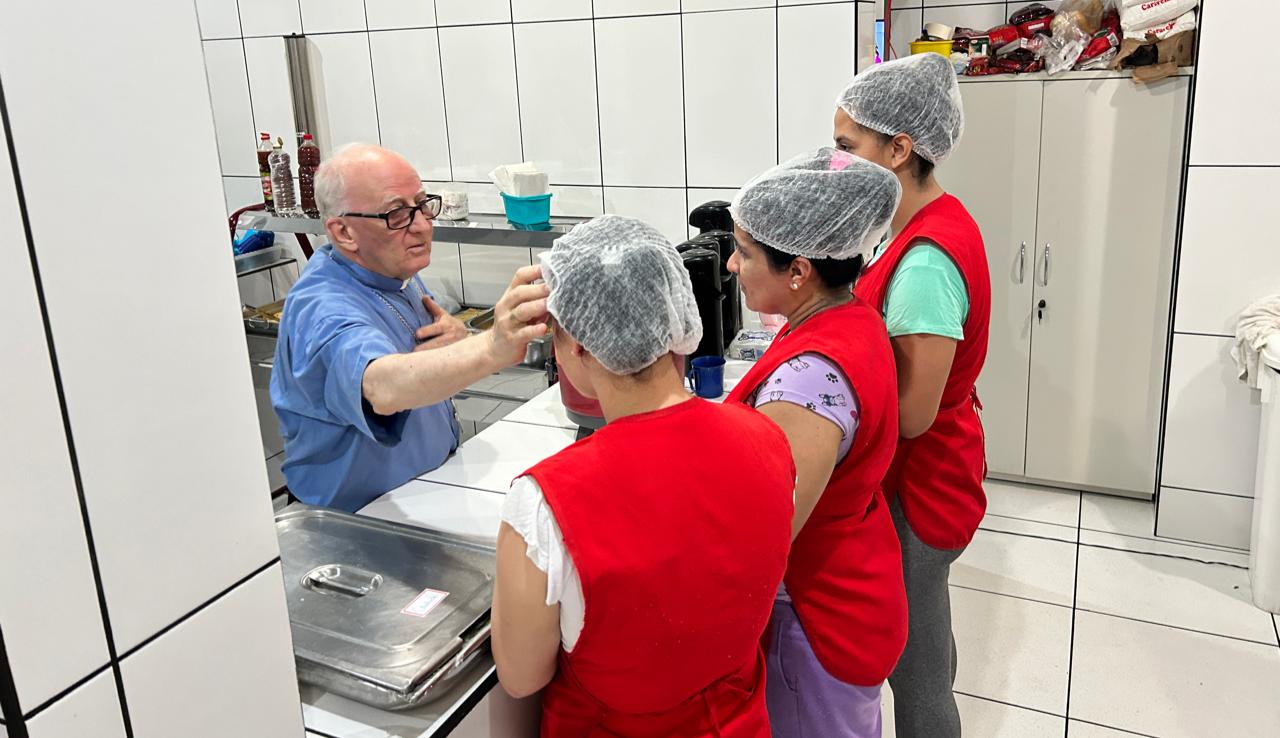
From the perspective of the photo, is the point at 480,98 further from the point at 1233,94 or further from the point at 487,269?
the point at 1233,94

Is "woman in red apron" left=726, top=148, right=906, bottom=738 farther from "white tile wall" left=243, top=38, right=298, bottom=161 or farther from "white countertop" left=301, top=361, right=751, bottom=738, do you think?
"white tile wall" left=243, top=38, right=298, bottom=161

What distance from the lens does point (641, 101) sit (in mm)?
2828

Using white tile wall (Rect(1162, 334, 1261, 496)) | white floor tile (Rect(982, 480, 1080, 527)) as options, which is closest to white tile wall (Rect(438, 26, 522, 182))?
white floor tile (Rect(982, 480, 1080, 527))

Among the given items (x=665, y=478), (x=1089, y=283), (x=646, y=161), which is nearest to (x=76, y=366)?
(x=665, y=478)

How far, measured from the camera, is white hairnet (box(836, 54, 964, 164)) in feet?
5.74

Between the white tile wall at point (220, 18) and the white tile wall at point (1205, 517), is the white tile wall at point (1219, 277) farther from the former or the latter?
the white tile wall at point (220, 18)

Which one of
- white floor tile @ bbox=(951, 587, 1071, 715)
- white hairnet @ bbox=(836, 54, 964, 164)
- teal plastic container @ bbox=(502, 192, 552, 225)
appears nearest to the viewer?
white hairnet @ bbox=(836, 54, 964, 164)

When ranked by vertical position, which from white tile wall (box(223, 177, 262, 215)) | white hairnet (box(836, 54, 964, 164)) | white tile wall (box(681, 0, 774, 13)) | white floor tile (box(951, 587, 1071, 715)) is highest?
white tile wall (box(681, 0, 774, 13))

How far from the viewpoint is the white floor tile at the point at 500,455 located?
6.09 ft

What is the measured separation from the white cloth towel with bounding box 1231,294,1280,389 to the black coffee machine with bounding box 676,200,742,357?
60.4 inches

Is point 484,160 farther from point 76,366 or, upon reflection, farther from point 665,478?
point 76,366

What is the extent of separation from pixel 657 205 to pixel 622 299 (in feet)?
6.28

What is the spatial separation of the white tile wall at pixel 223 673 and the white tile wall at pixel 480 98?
2.42 metres

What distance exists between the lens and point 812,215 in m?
1.41
